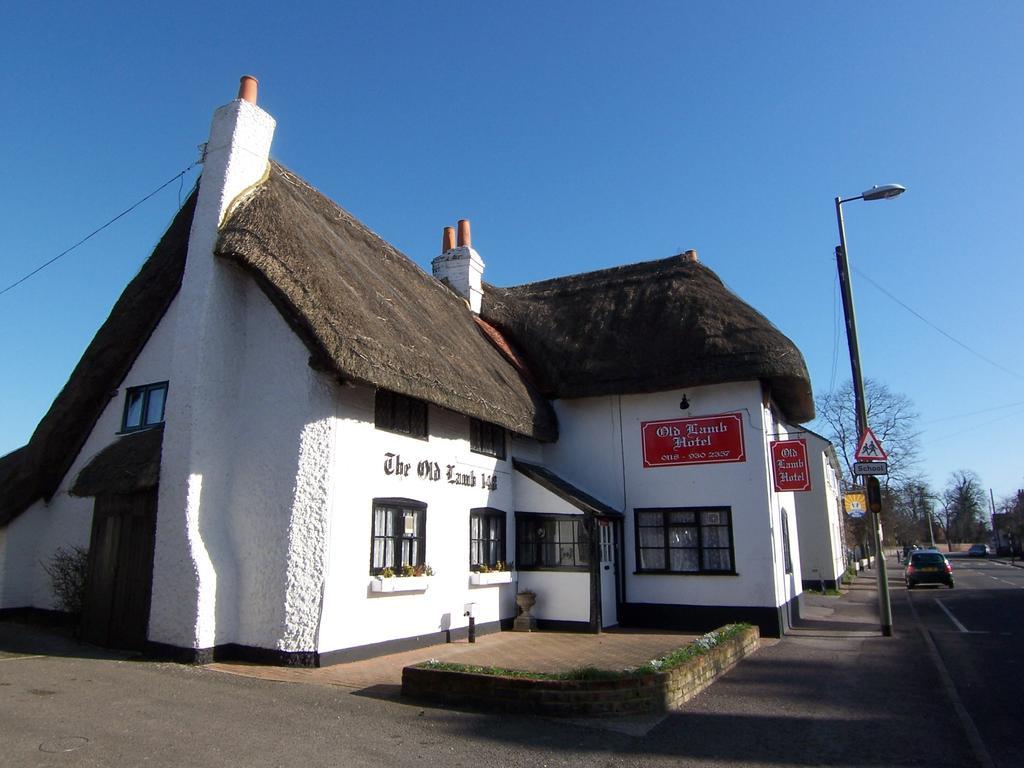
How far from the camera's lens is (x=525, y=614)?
48.7ft

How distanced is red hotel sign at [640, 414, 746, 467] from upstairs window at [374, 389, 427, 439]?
6.04m

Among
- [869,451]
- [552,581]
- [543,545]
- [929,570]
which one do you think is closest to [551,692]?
[552,581]

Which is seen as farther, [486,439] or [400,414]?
[486,439]

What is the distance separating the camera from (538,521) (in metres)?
15.6

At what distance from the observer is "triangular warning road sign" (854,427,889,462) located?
14.2m

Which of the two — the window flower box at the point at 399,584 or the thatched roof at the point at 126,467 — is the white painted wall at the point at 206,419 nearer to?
the thatched roof at the point at 126,467

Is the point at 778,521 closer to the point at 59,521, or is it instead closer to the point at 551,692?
the point at 551,692

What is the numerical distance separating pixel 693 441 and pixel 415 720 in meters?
10.1

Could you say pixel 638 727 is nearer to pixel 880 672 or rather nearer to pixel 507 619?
pixel 880 672

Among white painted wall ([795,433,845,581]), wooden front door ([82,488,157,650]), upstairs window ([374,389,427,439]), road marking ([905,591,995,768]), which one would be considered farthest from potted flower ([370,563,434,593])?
white painted wall ([795,433,845,581])

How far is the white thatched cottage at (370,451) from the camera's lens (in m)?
10.3

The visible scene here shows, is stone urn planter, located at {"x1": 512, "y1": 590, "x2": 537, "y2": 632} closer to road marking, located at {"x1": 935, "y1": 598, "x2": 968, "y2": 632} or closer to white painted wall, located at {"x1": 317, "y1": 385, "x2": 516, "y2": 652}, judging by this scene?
white painted wall, located at {"x1": 317, "y1": 385, "x2": 516, "y2": 652}

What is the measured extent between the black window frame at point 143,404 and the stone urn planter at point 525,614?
7846 millimetres

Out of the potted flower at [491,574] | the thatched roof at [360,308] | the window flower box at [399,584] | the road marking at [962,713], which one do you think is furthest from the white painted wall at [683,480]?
the window flower box at [399,584]
